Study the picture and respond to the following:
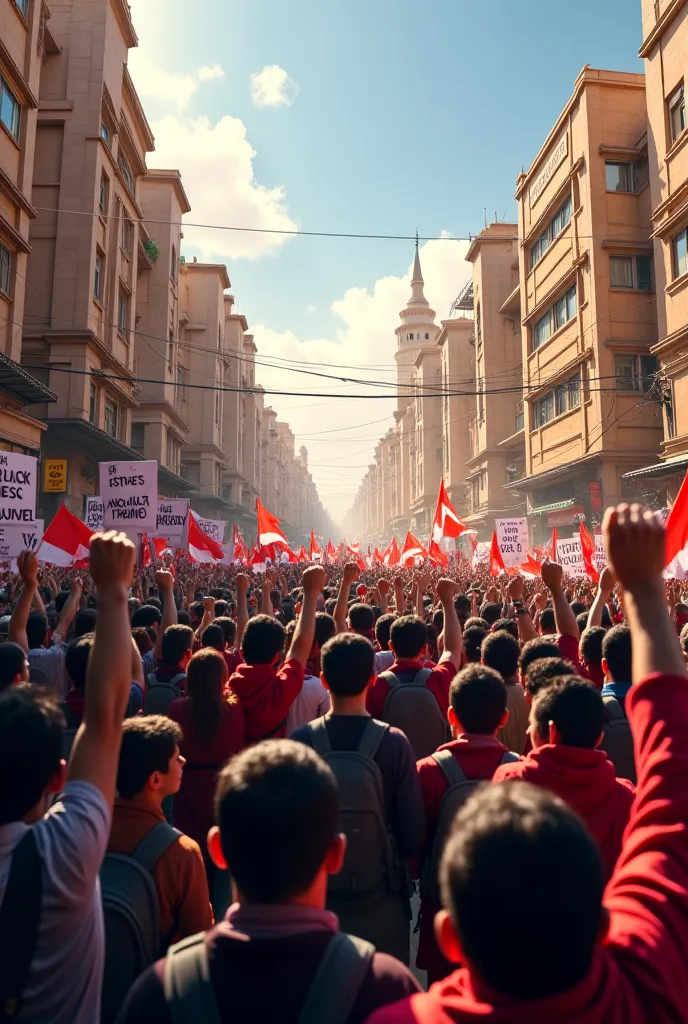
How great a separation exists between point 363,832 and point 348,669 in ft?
2.16

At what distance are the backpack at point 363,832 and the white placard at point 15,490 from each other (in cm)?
681

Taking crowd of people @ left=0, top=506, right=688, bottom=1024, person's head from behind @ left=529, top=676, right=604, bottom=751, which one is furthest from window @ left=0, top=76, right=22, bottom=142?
person's head from behind @ left=529, top=676, right=604, bottom=751

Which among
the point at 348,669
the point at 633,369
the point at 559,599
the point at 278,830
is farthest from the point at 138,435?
the point at 278,830

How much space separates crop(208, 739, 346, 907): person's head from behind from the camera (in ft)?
4.27

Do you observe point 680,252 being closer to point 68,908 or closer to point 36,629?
point 36,629

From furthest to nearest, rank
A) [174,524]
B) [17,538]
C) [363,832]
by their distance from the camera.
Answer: [174,524] < [17,538] < [363,832]

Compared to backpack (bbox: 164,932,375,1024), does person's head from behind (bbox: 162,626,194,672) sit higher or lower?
higher

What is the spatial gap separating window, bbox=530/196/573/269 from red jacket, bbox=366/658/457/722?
87.7 ft

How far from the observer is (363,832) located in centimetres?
256

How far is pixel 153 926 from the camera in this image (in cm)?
199

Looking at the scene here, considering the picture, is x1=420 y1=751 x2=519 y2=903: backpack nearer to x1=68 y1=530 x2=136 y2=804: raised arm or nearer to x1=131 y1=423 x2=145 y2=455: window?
x1=68 y1=530 x2=136 y2=804: raised arm

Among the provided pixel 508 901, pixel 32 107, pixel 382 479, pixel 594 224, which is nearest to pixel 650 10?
pixel 594 224

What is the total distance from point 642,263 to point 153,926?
27051 millimetres

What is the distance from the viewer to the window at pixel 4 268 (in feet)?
55.1
